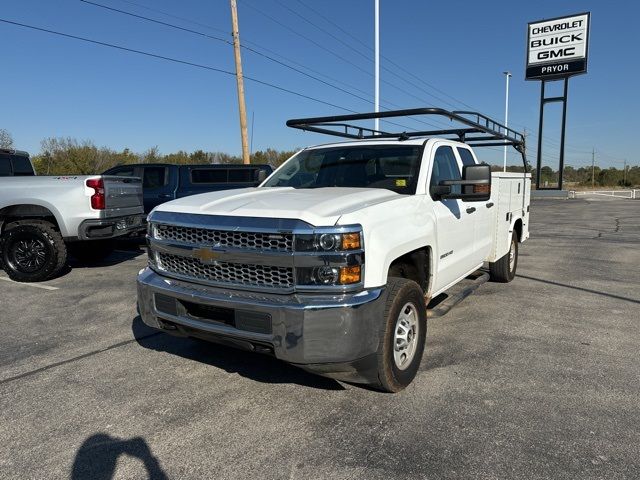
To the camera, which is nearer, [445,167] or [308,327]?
[308,327]

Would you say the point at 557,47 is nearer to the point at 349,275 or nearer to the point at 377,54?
the point at 377,54

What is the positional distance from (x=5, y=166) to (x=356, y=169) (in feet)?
26.4

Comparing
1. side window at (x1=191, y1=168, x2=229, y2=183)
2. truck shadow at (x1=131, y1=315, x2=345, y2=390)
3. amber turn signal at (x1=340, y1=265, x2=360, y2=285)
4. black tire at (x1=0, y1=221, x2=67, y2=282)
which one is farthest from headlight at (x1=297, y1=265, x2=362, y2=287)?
side window at (x1=191, y1=168, x2=229, y2=183)

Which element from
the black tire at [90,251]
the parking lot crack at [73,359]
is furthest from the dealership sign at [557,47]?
the parking lot crack at [73,359]

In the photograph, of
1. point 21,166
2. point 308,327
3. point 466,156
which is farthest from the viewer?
point 21,166

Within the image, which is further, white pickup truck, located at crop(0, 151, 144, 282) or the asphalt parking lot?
white pickup truck, located at crop(0, 151, 144, 282)

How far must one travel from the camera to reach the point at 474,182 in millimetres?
3969

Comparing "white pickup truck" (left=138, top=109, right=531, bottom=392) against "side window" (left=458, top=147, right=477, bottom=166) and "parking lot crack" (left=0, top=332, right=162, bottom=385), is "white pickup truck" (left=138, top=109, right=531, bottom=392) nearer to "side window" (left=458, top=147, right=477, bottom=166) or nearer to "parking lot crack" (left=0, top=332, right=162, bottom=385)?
"side window" (left=458, top=147, right=477, bottom=166)

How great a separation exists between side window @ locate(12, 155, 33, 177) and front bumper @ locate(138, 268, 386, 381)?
8311 millimetres

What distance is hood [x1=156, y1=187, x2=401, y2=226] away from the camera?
306cm

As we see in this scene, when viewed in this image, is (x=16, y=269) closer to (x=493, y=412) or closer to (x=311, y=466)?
(x=311, y=466)

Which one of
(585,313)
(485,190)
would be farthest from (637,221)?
(485,190)

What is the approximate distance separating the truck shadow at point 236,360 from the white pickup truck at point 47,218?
3.13m

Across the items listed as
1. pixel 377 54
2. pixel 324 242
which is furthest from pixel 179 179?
pixel 377 54
